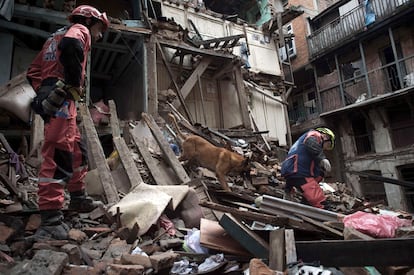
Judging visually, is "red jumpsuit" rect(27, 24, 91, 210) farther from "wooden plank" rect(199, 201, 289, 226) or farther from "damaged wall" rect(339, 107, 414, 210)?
"damaged wall" rect(339, 107, 414, 210)

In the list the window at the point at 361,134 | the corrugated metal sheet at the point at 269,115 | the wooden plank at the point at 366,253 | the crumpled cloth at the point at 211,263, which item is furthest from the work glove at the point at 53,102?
the window at the point at 361,134

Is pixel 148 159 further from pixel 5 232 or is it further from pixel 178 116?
pixel 178 116

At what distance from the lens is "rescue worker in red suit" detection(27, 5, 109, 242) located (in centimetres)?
244

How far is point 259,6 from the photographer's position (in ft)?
48.2

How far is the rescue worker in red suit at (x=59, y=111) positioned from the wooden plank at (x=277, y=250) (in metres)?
1.76

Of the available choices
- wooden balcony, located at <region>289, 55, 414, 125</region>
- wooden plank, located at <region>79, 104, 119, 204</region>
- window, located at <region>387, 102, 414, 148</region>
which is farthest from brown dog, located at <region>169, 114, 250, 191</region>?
window, located at <region>387, 102, 414, 148</region>

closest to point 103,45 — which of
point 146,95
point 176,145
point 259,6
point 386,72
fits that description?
point 146,95

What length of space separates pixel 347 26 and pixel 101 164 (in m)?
15.3

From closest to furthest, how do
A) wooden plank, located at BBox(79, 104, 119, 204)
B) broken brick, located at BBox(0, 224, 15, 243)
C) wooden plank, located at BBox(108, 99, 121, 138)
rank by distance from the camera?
broken brick, located at BBox(0, 224, 15, 243) → wooden plank, located at BBox(79, 104, 119, 204) → wooden plank, located at BBox(108, 99, 121, 138)

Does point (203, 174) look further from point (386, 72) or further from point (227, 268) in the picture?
point (386, 72)

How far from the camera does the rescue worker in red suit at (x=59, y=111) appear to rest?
8.00 feet

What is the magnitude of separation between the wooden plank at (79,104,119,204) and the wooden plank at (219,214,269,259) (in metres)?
1.90

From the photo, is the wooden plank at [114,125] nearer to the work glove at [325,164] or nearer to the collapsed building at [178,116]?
the collapsed building at [178,116]

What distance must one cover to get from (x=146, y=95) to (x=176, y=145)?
2127mm
